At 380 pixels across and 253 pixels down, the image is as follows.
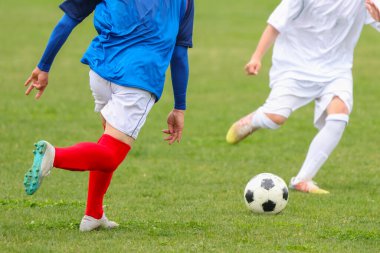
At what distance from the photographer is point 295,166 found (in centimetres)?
1030

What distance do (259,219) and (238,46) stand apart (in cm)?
1624

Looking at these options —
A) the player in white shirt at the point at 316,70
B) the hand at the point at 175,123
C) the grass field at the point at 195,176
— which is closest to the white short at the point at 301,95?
the player in white shirt at the point at 316,70

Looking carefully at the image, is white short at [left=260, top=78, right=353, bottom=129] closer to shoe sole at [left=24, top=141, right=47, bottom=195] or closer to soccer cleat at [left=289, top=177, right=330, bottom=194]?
soccer cleat at [left=289, top=177, right=330, bottom=194]

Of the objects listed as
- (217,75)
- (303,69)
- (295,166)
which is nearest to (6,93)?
(217,75)

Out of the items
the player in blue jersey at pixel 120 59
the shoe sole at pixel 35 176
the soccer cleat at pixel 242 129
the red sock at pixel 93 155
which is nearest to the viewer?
the shoe sole at pixel 35 176

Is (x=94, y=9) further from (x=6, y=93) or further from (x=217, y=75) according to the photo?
(x=217, y=75)

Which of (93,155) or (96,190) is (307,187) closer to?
(96,190)

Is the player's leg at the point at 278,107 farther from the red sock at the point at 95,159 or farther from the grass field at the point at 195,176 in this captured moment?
the red sock at the point at 95,159

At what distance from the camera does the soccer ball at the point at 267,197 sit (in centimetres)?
736

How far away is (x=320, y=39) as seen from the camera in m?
8.92

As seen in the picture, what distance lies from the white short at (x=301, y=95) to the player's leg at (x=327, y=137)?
7 cm

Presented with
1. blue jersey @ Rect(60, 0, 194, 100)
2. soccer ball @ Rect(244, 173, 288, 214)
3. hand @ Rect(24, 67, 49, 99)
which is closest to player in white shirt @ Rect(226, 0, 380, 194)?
soccer ball @ Rect(244, 173, 288, 214)

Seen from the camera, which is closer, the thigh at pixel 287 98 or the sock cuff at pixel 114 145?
the sock cuff at pixel 114 145

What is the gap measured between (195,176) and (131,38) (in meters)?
3.64
